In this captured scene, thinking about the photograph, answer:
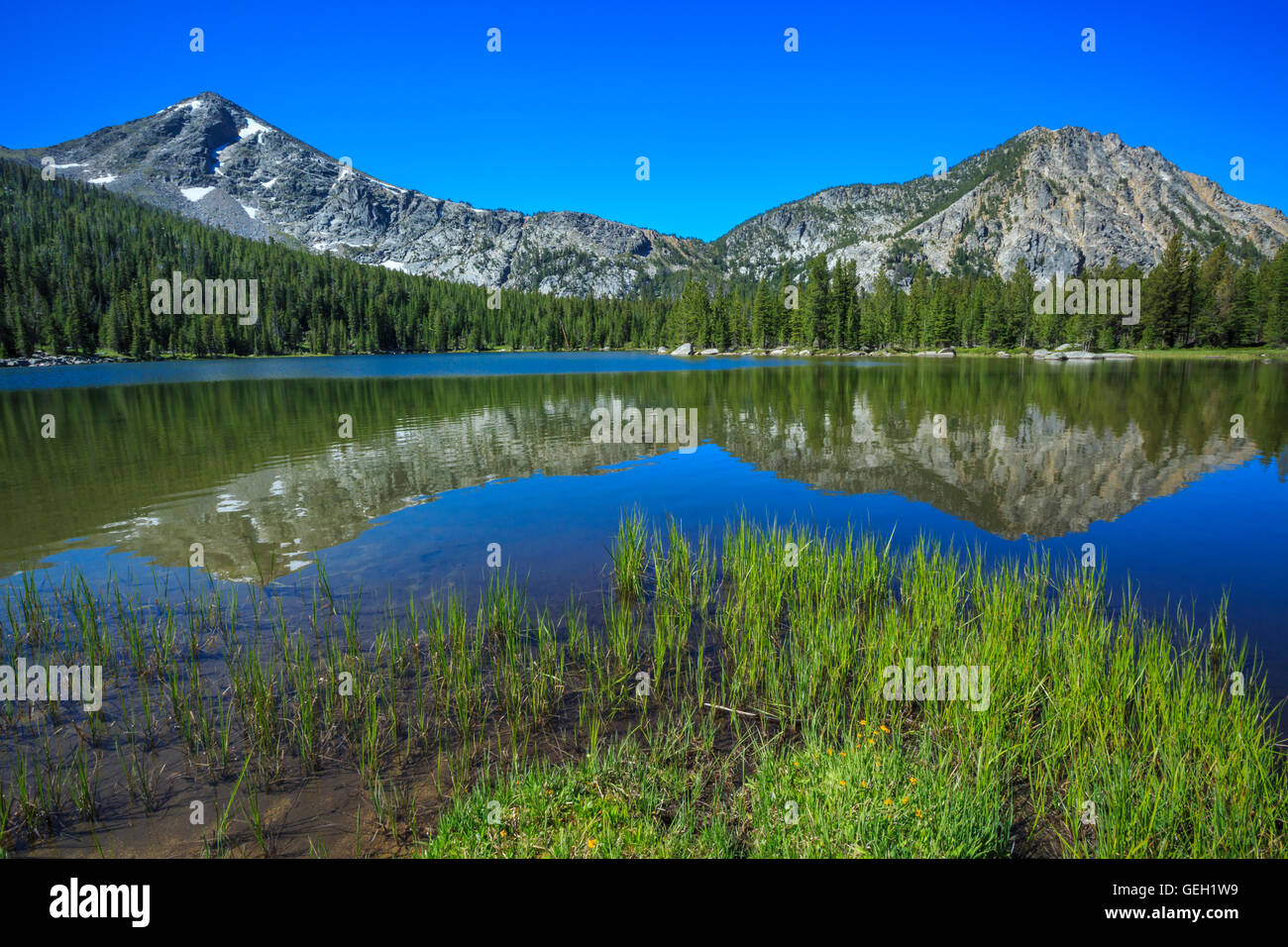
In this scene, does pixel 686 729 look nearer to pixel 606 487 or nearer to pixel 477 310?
pixel 606 487

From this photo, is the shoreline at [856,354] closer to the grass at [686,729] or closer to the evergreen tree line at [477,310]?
the evergreen tree line at [477,310]

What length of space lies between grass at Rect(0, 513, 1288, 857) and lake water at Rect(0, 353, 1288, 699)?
2073mm

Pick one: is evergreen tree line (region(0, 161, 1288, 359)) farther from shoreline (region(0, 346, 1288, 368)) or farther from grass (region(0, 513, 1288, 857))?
grass (region(0, 513, 1288, 857))

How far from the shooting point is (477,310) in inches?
7677

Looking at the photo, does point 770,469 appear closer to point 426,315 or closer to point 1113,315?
point 1113,315

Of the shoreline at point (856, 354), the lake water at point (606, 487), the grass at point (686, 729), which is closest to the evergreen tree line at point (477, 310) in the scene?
the shoreline at point (856, 354)

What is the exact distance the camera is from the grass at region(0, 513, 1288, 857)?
4.69 meters

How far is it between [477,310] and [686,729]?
204534 mm

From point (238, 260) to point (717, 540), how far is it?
8842 inches

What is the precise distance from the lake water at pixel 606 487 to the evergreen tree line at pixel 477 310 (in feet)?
263

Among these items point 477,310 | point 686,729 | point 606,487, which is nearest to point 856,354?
point 477,310
